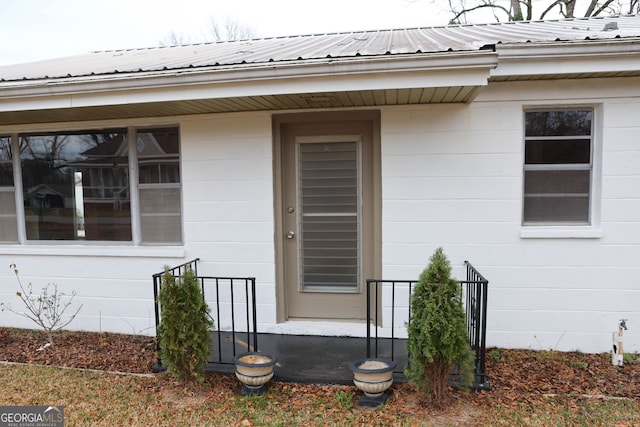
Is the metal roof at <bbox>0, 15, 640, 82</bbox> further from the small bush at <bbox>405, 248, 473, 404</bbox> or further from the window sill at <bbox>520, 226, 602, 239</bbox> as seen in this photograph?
the small bush at <bbox>405, 248, 473, 404</bbox>

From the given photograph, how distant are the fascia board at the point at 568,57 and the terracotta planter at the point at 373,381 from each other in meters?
2.57

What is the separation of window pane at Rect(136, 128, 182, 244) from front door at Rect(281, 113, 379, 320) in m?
1.18

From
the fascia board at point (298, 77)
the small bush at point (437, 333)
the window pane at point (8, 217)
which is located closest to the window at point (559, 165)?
the fascia board at point (298, 77)

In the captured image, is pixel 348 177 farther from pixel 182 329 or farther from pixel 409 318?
pixel 182 329

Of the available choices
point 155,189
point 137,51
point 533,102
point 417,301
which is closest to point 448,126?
point 533,102

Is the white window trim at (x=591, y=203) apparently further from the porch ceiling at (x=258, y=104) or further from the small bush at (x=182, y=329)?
the small bush at (x=182, y=329)

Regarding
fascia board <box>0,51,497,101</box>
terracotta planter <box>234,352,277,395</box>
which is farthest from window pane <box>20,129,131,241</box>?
terracotta planter <box>234,352,277,395</box>

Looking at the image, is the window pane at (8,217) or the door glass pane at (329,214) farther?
the window pane at (8,217)

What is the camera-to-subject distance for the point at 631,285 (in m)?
3.62

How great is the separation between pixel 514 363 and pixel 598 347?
923 millimetres

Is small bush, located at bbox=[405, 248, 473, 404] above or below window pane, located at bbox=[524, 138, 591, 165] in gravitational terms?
below

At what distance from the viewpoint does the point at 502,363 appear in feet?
11.4

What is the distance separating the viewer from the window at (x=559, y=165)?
12.1 feet

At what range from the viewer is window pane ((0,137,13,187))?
4630mm
